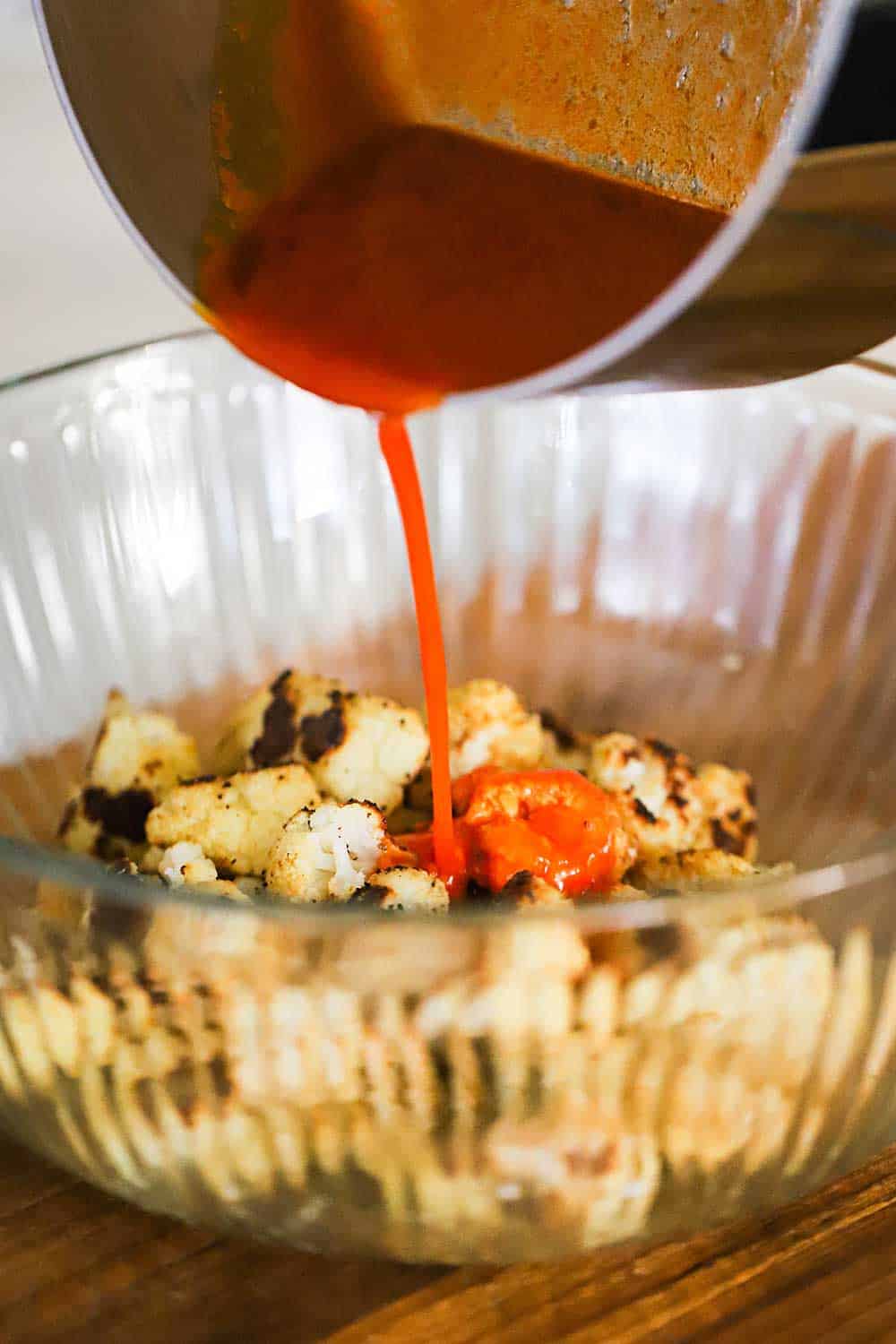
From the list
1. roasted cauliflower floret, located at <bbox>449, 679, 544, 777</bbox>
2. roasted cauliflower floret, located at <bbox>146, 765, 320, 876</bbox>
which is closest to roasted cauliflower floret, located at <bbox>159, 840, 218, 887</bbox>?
roasted cauliflower floret, located at <bbox>146, 765, 320, 876</bbox>

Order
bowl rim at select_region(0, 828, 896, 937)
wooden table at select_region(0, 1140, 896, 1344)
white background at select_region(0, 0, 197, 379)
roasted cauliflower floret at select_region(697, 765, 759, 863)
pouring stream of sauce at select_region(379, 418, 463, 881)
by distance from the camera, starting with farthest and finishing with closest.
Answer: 1. white background at select_region(0, 0, 197, 379)
2. roasted cauliflower floret at select_region(697, 765, 759, 863)
3. pouring stream of sauce at select_region(379, 418, 463, 881)
4. wooden table at select_region(0, 1140, 896, 1344)
5. bowl rim at select_region(0, 828, 896, 937)

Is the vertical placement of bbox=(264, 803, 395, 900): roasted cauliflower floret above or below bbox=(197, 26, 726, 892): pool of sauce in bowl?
below

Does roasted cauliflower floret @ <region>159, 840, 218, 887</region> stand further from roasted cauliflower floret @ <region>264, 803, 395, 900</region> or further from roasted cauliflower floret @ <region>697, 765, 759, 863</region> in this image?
roasted cauliflower floret @ <region>697, 765, 759, 863</region>

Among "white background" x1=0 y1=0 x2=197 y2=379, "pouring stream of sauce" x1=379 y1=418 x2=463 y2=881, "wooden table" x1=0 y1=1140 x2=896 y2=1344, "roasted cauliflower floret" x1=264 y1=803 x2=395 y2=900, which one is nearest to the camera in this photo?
"wooden table" x1=0 y1=1140 x2=896 y2=1344

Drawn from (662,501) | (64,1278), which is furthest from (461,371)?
(64,1278)

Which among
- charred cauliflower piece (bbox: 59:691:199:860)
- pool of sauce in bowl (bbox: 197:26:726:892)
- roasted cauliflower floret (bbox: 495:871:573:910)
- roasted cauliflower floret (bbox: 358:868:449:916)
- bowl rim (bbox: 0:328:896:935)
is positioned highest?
pool of sauce in bowl (bbox: 197:26:726:892)

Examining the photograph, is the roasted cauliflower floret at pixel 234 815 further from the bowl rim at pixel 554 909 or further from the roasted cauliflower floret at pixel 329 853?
the bowl rim at pixel 554 909
